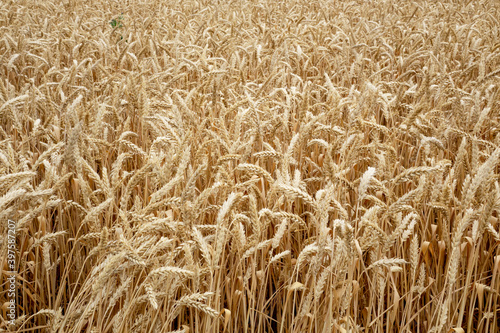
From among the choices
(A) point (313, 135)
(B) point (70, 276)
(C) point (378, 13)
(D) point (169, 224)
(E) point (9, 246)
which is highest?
(C) point (378, 13)

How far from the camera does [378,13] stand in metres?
6.10

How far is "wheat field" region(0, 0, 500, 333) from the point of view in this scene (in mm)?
1165

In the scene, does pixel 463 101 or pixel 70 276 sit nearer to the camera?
pixel 70 276

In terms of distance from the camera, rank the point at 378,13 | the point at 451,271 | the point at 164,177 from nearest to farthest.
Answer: the point at 451,271 → the point at 164,177 → the point at 378,13

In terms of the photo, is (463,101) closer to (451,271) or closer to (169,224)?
(451,271)

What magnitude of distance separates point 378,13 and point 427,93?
460 centimetres

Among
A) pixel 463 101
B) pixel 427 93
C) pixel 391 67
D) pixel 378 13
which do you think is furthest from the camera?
pixel 378 13

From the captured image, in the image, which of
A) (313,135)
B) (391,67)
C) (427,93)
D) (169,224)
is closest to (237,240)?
(169,224)

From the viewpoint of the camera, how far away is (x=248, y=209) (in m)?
1.72

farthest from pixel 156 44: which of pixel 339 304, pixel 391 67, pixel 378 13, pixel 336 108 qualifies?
pixel 378 13

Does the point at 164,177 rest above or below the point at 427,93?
below

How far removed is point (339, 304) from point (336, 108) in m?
0.81

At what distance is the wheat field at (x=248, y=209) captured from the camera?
1.17 meters

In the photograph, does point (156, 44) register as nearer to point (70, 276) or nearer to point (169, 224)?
point (70, 276)
